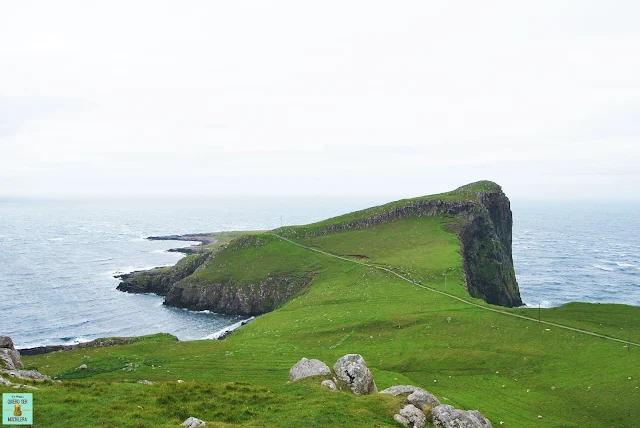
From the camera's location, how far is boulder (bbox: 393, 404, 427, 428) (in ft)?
89.4

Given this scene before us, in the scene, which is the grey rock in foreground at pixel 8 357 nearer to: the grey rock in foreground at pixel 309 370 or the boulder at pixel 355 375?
the grey rock in foreground at pixel 309 370

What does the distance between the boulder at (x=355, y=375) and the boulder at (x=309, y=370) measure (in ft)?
3.53

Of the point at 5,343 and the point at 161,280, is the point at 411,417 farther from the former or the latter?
the point at 161,280

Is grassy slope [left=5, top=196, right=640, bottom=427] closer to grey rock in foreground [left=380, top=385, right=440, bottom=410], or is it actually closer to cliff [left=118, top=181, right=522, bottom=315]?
grey rock in foreground [left=380, top=385, right=440, bottom=410]

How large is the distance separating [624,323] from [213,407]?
195 ft

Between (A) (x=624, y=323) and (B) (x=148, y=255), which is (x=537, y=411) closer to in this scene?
(A) (x=624, y=323)

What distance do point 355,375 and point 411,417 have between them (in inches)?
276

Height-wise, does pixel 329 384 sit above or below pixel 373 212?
below

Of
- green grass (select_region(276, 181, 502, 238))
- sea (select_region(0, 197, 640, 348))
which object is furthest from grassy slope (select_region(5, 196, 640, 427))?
green grass (select_region(276, 181, 502, 238))

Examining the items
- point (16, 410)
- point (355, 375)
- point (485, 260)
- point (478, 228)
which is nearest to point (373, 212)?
point (478, 228)

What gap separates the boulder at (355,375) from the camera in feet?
110

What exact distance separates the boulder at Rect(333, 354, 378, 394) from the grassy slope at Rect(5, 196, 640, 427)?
9.75 ft

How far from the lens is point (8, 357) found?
40.0 m

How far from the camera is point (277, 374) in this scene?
45.4 metres
